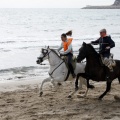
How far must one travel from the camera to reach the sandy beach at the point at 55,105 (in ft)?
31.6

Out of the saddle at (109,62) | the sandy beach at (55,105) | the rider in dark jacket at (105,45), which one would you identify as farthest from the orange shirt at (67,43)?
the sandy beach at (55,105)

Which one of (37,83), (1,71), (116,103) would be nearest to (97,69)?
(116,103)

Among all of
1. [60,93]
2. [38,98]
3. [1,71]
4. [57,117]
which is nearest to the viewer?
[57,117]

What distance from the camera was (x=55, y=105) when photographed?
1090 cm

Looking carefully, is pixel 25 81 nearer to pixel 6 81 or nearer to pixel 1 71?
pixel 6 81

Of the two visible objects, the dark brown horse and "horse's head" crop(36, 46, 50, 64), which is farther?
"horse's head" crop(36, 46, 50, 64)

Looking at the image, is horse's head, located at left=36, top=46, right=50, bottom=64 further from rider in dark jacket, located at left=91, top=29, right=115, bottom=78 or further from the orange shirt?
rider in dark jacket, located at left=91, top=29, right=115, bottom=78

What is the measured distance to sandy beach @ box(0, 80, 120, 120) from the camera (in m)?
9.62

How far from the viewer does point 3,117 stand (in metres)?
9.57

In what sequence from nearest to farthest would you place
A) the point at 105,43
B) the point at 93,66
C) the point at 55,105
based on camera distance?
the point at 55,105, the point at 93,66, the point at 105,43

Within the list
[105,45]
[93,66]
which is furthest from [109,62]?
[105,45]

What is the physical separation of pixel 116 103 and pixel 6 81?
21.5ft

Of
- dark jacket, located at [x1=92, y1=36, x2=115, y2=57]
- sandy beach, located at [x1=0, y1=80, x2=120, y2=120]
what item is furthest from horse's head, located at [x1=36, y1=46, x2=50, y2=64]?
dark jacket, located at [x1=92, y1=36, x2=115, y2=57]

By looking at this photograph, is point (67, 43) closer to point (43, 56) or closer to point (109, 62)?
point (43, 56)
